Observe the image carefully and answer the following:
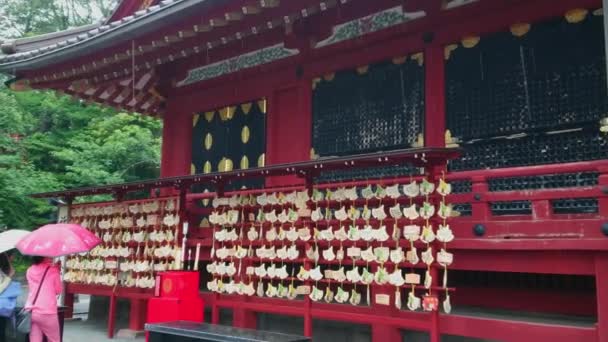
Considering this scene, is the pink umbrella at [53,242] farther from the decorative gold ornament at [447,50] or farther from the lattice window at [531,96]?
the decorative gold ornament at [447,50]

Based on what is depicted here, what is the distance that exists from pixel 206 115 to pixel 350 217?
16.7 ft

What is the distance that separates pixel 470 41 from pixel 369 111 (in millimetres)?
1695

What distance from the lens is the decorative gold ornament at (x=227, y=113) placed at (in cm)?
989

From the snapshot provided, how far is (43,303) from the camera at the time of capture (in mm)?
6414

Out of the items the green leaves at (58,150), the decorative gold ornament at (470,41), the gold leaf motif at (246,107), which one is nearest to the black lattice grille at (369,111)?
the decorative gold ornament at (470,41)

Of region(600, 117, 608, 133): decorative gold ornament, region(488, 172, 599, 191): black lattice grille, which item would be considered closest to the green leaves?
region(488, 172, 599, 191): black lattice grille

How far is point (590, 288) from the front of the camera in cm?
601

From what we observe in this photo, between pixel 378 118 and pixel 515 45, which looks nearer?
pixel 515 45

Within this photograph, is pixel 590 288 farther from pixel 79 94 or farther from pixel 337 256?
pixel 79 94

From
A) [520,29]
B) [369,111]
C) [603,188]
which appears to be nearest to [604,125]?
[603,188]

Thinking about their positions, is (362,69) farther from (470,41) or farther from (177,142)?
(177,142)

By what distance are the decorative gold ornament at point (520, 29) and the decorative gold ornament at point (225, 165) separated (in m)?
5.20

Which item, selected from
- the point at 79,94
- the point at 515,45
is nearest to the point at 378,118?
the point at 515,45

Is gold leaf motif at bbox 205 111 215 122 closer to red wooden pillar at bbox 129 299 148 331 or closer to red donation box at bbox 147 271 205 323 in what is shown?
red wooden pillar at bbox 129 299 148 331
